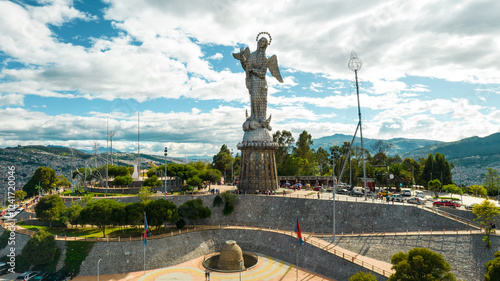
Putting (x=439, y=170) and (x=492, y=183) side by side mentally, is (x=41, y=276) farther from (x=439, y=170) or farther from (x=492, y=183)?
(x=492, y=183)

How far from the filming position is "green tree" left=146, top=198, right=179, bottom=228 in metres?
42.3

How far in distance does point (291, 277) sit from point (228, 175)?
2787 inches

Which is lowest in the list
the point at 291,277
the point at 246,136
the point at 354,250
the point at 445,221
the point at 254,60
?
the point at 291,277

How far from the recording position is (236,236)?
147 ft

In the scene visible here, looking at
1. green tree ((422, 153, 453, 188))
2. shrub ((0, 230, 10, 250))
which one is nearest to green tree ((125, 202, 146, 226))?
shrub ((0, 230, 10, 250))

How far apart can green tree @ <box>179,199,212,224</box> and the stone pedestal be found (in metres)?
11.9

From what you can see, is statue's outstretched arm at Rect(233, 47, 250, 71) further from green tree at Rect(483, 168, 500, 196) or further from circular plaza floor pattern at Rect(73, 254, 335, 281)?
green tree at Rect(483, 168, 500, 196)

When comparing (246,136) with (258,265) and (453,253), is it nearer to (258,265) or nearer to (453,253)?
(258,265)

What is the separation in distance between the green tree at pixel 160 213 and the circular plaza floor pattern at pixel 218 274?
706 centimetres

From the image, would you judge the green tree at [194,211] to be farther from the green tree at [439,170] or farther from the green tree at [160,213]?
the green tree at [439,170]

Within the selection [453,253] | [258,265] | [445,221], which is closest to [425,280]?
[453,253]

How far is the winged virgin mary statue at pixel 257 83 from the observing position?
59.0 meters

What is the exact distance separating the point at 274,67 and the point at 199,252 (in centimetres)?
4046

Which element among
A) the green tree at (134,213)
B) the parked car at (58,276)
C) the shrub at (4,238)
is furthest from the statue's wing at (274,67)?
the shrub at (4,238)
